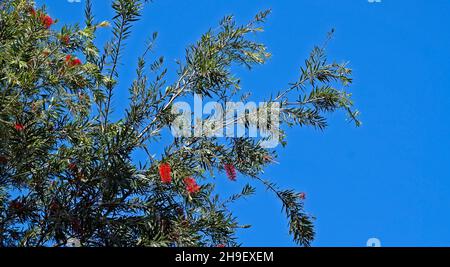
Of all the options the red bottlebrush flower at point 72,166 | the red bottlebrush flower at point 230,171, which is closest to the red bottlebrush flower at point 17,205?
the red bottlebrush flower at point 72,166

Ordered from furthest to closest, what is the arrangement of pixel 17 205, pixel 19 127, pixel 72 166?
1. pixel 17 205
2. pixel 72 166
3. pixel 19 127

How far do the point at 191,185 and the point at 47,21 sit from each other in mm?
1856

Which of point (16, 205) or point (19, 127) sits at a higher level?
point (19, 127)

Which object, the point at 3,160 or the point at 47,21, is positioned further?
the point at 47,21

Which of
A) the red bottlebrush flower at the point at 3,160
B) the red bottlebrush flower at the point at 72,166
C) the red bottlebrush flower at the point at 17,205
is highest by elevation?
the red bottlebrush flower at the point at 72,166

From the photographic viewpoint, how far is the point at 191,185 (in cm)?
682

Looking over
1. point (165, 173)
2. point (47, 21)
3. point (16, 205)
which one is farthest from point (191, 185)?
point (47, 21)

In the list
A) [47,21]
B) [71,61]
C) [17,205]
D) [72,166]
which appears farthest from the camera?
[47,21]

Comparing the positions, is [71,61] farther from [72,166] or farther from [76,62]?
[72,166]

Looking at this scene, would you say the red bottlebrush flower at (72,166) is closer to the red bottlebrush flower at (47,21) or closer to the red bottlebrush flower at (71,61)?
the red bottlebrush flower at (71,61)

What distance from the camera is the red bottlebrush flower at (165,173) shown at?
6.69m

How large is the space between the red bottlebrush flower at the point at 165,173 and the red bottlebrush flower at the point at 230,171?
67cm

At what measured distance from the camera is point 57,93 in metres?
6.74
